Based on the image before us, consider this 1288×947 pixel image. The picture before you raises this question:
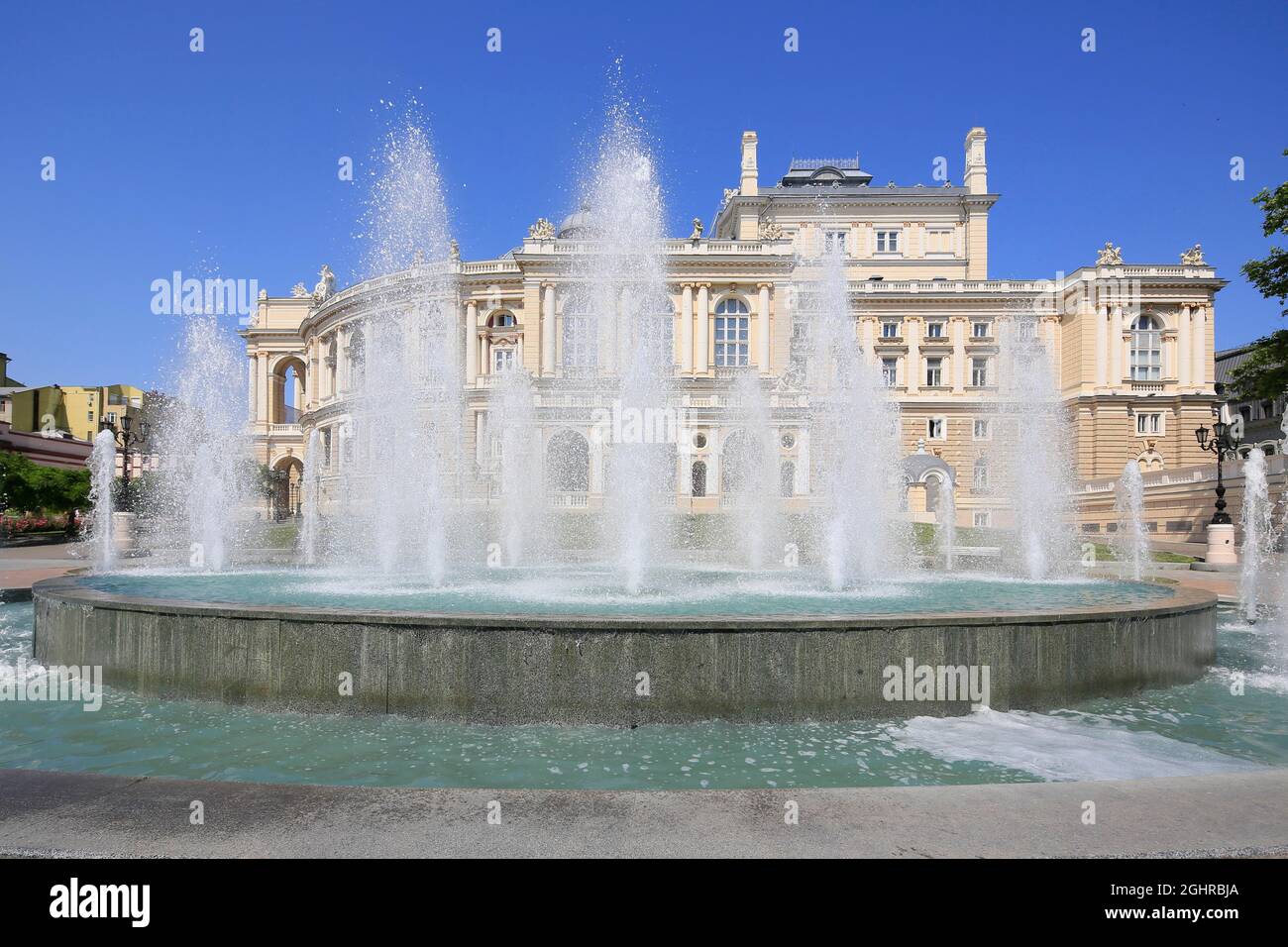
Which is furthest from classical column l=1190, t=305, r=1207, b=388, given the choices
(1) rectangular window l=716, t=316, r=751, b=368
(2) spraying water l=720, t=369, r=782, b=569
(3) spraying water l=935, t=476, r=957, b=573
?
(1) rectangular window l=716, t=316, r=751, b=368

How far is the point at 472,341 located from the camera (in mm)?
50969

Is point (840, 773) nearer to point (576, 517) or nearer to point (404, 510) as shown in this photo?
point (404, 510)

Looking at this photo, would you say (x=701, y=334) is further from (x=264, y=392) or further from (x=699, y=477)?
(x=264, y=392)

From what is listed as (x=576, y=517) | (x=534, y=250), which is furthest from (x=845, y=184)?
(x=576, y=517)

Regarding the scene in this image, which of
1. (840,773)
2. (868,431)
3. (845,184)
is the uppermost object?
(845,184)

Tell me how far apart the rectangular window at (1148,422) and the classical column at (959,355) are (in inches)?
391

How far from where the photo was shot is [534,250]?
1781 inches

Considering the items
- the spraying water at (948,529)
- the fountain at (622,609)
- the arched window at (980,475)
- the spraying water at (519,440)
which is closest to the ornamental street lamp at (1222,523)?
the fountain at (622,609)

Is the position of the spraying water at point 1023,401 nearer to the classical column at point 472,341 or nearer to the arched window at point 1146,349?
the arched window at point 1146,349

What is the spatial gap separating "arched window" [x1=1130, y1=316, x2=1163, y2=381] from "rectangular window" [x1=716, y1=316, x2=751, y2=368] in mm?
23188

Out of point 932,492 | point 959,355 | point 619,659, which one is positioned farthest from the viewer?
point 959,355

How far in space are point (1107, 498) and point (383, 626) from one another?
4447cm

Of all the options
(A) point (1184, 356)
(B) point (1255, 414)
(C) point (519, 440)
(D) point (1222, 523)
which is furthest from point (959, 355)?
(C) point (519, 440)

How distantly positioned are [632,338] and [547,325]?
8.22 meters
